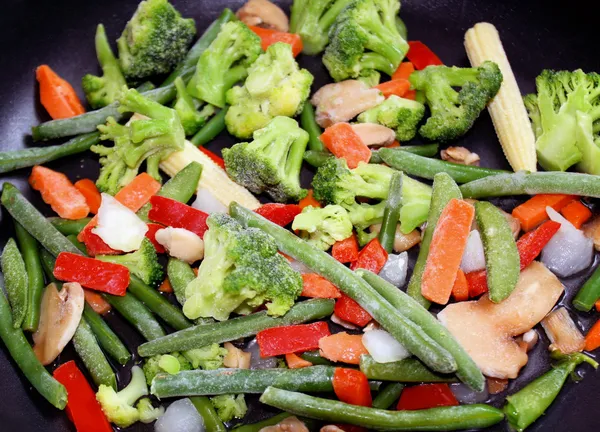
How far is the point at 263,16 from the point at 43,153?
192cm

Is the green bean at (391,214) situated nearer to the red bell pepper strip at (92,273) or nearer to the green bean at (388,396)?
the green bean at (388,396)

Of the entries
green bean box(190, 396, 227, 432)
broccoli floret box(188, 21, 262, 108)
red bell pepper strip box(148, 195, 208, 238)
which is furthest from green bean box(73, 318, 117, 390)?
broccoli floret box(188, 21, 262, 108)

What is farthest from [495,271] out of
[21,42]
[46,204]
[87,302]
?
[21,42]

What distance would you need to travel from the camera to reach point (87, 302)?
4.00m

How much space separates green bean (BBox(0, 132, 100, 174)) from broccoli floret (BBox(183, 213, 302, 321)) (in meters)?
1.36

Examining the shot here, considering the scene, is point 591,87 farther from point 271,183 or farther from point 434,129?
point 271,183

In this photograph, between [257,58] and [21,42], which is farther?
[21,42]

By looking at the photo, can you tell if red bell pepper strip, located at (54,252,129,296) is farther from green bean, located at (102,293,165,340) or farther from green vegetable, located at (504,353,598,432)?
green vegetable, located at (504,353,598,432)

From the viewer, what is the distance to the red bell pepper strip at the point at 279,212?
4043 mm

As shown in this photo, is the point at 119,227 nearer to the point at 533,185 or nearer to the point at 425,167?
the point at 425,167

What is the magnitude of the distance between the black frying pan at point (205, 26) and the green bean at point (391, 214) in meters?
0.76

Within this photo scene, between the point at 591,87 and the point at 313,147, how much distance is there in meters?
1.89

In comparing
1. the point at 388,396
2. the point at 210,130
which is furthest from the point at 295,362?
the point at 210,130

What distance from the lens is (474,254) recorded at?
3900 millimetres
